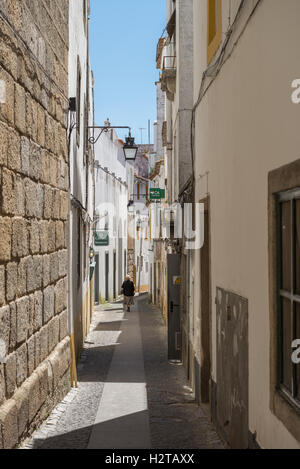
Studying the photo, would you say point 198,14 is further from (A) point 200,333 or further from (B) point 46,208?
A: (A) point 200,333

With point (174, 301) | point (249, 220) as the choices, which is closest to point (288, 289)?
point (249, 220)

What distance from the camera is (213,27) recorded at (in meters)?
7.85

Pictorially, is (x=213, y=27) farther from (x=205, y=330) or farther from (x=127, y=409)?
(x=127, y=409)

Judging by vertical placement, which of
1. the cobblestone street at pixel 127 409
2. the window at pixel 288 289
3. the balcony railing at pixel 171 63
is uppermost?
the balcony railing at pixel 171 63

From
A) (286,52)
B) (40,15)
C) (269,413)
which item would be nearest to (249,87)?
(286,52)

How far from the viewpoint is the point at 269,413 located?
4.65 metres

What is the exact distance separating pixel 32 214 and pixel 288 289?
3107mm

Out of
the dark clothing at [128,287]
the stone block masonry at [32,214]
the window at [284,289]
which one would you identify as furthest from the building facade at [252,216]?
the dark clothing at [128,287]

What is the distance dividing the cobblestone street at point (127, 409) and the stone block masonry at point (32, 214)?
0.32m

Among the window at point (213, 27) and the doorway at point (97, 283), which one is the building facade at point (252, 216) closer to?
the window at point (213, 27)

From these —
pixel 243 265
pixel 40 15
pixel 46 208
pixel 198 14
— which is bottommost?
pixel 243 265

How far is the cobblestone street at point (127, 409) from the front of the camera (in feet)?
22.9

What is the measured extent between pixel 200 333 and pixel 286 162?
4952mm
